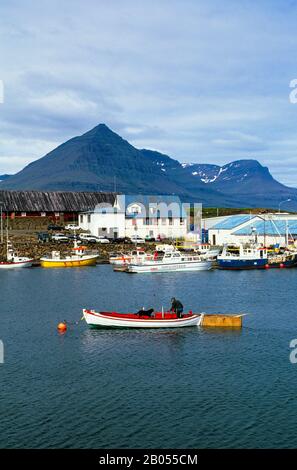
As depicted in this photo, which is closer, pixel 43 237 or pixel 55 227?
pixel 43 237

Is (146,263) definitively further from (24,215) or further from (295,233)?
(24,215)

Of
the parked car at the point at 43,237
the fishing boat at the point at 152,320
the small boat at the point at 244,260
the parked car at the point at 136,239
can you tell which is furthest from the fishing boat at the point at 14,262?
the fishing boat at the point at 152,320

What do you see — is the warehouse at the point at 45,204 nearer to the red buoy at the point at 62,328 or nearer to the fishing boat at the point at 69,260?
the fishing boat at the point at 69,260

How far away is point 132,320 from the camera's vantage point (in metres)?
44.3

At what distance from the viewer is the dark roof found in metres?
127

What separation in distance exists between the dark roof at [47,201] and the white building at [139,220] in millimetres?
10458

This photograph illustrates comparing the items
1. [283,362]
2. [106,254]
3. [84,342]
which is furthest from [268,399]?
[106,254]

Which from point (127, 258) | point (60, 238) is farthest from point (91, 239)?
point (127, 258)

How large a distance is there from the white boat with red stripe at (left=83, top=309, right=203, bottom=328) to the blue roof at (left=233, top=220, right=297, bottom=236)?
205 feet

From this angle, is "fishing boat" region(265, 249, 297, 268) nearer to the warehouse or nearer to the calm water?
the calm water

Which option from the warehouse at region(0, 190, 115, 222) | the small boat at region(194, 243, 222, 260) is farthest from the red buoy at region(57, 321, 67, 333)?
the warehouse at region(0, 190, 115, 222)

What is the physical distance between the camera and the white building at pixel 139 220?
4515 inches

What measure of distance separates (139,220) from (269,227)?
2436cm

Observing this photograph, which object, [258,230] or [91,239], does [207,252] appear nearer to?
[258,230]
